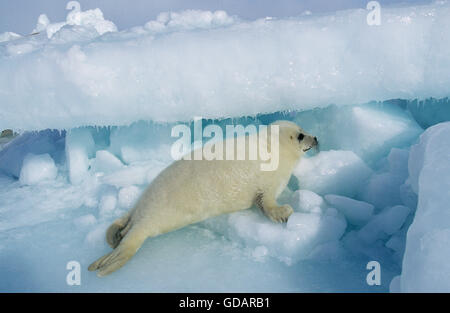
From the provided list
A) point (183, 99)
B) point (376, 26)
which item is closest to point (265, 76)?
point (183, 99)

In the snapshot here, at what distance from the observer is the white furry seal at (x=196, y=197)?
2.36 m

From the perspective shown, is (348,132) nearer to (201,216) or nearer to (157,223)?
(201,216)

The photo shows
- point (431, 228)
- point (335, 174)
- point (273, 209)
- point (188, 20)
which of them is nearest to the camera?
point (431, 228)

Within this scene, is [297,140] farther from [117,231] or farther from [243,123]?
[117,231]

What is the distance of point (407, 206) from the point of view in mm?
2385

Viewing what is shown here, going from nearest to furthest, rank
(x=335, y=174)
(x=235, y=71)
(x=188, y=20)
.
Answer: (x=335, y=174) → (x=235, y=71) → (x=188, y=20)

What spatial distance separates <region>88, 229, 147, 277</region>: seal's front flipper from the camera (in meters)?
2.07

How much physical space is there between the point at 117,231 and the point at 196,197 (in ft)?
1.87

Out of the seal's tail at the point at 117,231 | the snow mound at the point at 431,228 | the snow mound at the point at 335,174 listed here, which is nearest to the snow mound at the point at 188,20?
the snow mound at the point at 335,174

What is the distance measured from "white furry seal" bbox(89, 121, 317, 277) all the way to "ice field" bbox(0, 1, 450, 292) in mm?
91

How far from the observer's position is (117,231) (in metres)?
2.44

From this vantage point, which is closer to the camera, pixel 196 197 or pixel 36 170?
pixel 196 197

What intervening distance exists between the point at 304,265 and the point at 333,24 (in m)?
2.05

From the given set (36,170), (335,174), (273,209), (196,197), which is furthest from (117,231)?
(36,170)
